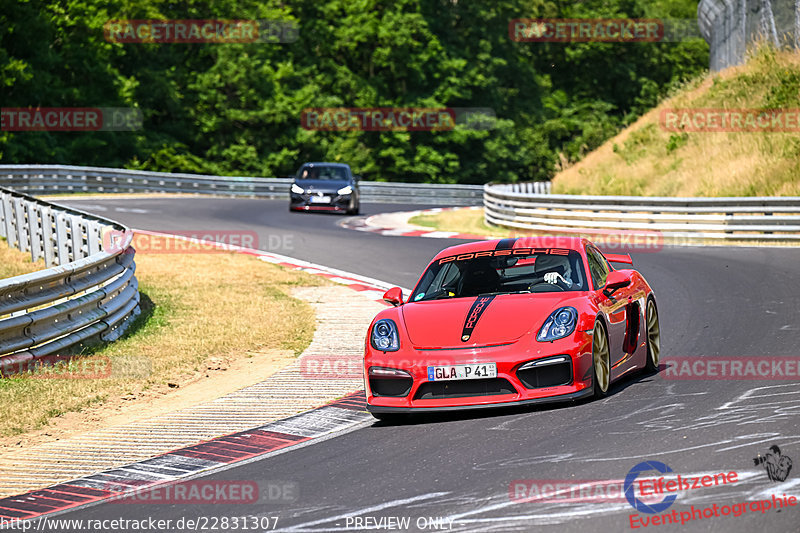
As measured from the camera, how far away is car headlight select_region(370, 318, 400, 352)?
28.1 feet

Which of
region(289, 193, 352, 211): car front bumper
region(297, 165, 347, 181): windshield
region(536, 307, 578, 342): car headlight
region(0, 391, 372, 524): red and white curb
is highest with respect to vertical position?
region(297, 165, 347, 181): windshield

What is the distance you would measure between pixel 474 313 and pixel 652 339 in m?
2.18

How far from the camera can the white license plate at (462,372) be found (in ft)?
26.6

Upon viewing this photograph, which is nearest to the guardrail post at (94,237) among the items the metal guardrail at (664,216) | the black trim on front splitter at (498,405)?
the black trim on front splitter at (498,405)

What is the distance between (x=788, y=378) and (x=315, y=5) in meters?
55.9

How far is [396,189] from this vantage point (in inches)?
1811

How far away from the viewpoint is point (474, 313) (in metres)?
8.66

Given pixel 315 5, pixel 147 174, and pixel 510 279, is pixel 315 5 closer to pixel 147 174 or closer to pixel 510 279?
pixel 147 174

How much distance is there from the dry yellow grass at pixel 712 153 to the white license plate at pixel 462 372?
19.7 meters

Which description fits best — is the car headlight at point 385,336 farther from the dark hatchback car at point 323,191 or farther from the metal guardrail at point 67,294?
the dark hatchback car at point 323,191

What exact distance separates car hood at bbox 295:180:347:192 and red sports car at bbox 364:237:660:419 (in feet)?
73.8

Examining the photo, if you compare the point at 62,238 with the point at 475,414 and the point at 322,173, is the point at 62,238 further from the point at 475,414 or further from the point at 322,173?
the point at 322,173

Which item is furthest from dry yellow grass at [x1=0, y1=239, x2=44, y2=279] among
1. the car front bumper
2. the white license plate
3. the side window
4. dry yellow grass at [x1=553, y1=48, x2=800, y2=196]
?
dry yellow grass at [x1=553, y1=48, x2=800, y2=196]

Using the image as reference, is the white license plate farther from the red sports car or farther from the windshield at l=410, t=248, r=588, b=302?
the windshield at l=410, t=248, r=588, b=302
